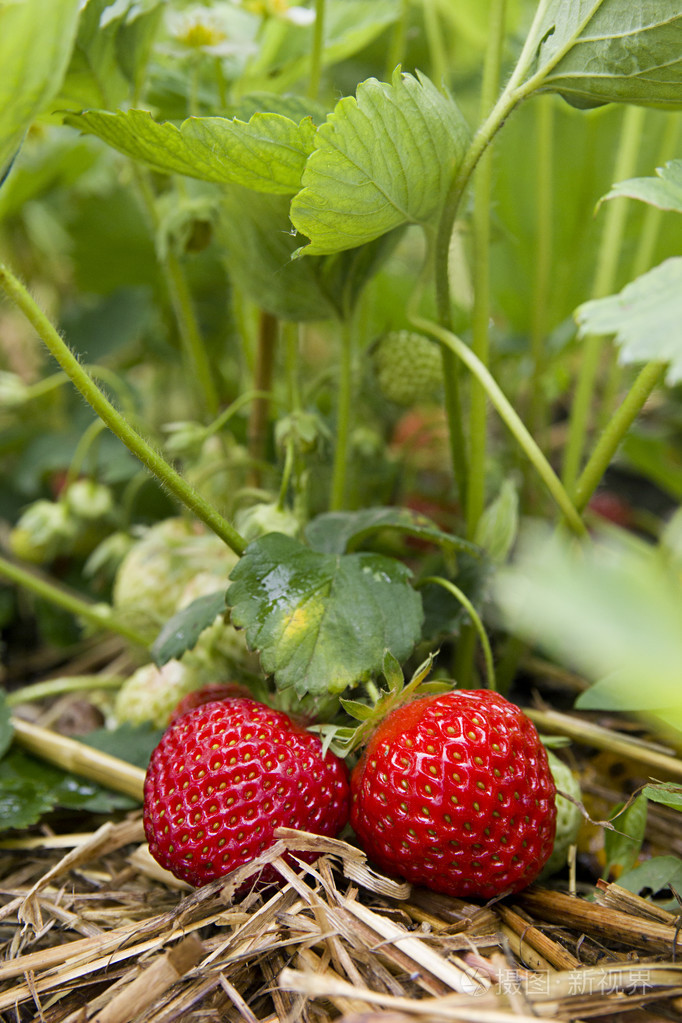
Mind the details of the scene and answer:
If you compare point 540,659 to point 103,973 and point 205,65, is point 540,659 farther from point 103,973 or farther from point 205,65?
point 205,65

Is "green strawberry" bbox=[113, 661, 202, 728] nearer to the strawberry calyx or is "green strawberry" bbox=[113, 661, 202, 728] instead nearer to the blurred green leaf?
the strawberry calyx

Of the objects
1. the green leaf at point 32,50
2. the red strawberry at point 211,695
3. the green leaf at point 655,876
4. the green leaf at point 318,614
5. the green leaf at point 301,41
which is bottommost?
the green leaf at point 655,876

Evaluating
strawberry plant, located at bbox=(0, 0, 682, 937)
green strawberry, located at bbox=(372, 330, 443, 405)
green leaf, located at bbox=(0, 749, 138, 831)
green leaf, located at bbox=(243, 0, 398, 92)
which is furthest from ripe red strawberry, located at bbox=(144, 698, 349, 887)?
green leaf, located at bbox=(243, 0, 398, 92)

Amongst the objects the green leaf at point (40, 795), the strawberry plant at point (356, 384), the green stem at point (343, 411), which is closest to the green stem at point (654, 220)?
the strawberry plant at point (356, 384)

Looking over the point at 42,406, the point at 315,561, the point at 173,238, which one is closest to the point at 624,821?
the point at 315,561

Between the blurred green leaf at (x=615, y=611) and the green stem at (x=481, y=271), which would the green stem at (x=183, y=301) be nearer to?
the green stem at (x=481, y=271)

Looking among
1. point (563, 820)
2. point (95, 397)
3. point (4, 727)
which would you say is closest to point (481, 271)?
point (95, 397)
